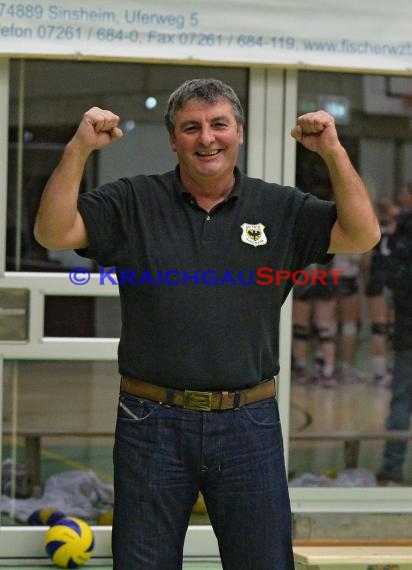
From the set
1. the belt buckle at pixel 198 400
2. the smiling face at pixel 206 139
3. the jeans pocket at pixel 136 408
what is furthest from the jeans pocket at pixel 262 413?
the smiling face at pixel 206 139

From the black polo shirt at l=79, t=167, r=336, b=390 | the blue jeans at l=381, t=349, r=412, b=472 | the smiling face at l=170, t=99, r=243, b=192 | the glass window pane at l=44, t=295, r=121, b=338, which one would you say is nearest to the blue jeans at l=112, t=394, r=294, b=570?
the black polo shirt at l=79, t=167, r=336, b=390

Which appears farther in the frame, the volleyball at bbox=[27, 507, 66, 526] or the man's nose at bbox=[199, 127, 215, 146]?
the volleyball at bbox=[27, 507, 66, 526]

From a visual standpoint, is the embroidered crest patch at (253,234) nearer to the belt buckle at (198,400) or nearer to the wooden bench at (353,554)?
the belt buckle at (198,400)

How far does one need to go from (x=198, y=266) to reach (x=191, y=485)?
2.17 ft

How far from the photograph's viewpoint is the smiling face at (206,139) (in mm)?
3398

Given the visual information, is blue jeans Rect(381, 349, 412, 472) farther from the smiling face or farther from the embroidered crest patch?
the smiling face

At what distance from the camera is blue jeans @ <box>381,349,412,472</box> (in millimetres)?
5555

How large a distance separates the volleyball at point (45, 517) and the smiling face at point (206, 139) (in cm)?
241

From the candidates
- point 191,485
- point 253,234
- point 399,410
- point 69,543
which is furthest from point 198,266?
point 399,410

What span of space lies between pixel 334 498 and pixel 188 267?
2.47 meters

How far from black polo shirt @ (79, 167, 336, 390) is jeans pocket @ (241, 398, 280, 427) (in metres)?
0.08

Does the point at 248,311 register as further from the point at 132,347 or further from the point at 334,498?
the point at 334,498

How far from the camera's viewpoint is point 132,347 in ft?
11.4

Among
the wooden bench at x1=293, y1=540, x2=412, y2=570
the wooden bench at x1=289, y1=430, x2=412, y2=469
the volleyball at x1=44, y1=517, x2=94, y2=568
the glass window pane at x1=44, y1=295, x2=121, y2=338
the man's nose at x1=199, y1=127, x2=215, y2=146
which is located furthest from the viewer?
the wooden bench at x1=289, y1=430, x2=412, y2=469
